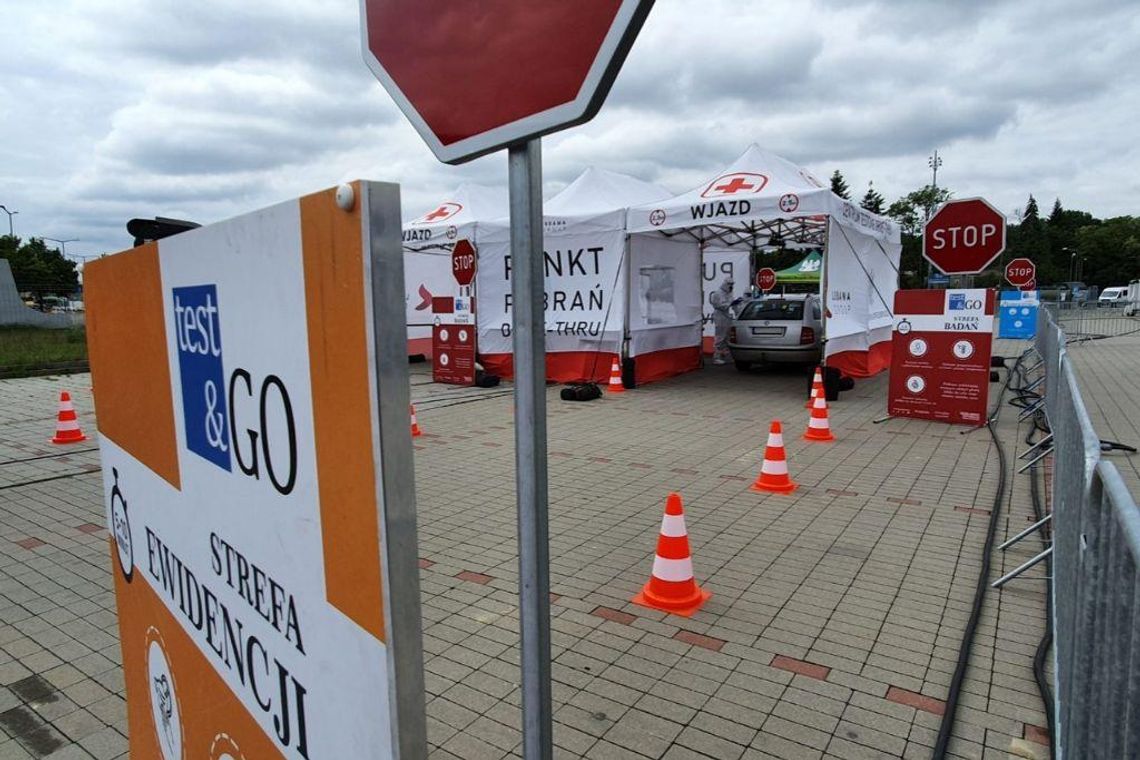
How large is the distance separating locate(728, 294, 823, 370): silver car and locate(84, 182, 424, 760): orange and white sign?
41.8 feet

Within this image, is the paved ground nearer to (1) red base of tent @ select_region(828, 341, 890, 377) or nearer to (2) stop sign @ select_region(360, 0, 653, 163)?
(2) stop sign @ select_region(360, 0, 653, 163)

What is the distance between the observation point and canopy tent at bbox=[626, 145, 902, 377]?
10.9 m

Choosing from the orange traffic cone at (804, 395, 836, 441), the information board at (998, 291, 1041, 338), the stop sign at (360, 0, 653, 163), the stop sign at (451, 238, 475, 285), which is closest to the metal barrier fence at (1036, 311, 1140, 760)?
the stop sign at (360, 0, 653, 163)

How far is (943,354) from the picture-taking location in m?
9.30

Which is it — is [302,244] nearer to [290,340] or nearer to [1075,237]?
[290,340]

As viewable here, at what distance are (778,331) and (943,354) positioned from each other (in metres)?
4.60

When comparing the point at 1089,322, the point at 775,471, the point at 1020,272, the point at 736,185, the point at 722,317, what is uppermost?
the point at 736,185

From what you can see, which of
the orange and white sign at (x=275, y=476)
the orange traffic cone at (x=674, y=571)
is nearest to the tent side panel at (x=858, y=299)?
the orange traffic cone at (x=674, y=571)

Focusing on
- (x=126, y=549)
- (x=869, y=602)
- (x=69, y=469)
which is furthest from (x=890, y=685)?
(x=69, y=469)

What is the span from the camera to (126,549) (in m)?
2.31

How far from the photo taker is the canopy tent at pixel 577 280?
13.1m

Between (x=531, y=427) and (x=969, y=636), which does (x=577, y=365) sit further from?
(x=531, y=427)

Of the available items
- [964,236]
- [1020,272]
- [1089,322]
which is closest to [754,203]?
[964,236]

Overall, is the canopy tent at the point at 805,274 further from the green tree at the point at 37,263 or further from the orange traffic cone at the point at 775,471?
the green tree at the point at 37,263
